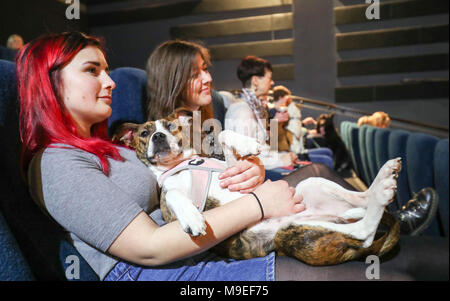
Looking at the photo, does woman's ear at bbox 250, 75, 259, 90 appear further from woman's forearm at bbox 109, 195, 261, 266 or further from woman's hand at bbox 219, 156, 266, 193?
woman's forearm at bbox 109, 195, 261, 266

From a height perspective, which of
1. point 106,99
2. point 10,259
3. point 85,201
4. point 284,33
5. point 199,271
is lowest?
point 199,271

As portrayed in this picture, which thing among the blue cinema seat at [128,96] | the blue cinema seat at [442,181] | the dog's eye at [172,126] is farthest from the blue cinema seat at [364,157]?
the blue cinema seat at [128,96]

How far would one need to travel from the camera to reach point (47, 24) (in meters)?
0.66

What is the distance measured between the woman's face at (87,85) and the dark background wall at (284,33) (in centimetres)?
5

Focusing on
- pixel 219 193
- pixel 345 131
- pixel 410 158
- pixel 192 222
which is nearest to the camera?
pixel 192 222

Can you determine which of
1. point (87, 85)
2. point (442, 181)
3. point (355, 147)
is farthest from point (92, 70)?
point (442, 181)

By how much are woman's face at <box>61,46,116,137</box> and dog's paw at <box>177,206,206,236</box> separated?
0.32 metres

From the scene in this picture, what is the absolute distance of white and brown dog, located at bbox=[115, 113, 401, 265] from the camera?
23.0 inches

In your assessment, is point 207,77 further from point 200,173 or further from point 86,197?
point 86,197

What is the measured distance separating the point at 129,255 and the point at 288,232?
373 millimetres

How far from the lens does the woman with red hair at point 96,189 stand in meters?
0.56

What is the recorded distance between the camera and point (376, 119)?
0.76 metres

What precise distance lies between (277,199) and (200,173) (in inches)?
7.7

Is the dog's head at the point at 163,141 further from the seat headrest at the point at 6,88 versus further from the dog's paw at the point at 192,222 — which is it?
the seat headrest at the point at 6,88
